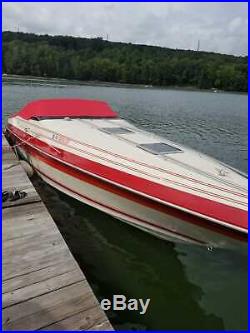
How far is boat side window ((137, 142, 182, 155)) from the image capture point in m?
6.57

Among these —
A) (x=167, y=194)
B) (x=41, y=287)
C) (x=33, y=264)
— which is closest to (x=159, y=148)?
(x=167, y=194)

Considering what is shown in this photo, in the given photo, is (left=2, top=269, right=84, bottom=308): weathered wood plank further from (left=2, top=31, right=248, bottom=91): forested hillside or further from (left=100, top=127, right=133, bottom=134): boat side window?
(left=2, top=31, right=248, bottom=91): forested hillside

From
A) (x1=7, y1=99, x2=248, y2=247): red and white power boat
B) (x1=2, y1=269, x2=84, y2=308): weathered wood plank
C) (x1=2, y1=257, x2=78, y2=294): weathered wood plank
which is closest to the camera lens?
(x1=2, y1=269, x2=84, y2=308): weathered wood plank

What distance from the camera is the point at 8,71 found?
7381cm

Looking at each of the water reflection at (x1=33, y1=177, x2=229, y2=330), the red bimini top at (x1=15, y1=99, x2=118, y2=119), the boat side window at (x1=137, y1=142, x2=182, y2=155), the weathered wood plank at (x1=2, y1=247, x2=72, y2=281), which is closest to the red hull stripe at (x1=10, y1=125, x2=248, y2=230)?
the boat side window at (x1=137, y1=142, x2=182, y2=155)

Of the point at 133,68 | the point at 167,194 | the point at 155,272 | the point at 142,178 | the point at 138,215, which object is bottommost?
the point at 155,272

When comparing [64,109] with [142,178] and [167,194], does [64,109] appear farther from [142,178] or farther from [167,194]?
[167,194]

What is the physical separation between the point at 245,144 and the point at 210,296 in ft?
38.5

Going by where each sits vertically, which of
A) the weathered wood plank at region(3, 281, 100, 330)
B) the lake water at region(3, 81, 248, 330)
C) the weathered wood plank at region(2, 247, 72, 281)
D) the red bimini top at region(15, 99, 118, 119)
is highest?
the red bimini top at region(15, 99, 118, 119)

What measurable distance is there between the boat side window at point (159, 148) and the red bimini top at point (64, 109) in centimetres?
287

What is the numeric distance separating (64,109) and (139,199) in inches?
178

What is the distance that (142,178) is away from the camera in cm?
571

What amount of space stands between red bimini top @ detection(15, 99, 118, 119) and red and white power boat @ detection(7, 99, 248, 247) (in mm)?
253

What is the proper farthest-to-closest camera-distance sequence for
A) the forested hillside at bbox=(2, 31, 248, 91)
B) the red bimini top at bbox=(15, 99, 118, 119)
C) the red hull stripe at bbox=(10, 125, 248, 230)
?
the forested hillside at bbox=(2, 31, 248, 91) < the red bimini top at bbox=(15, 99, 118, 119) < the red hull stripe at bbox=(10, 125, 248, 230)
